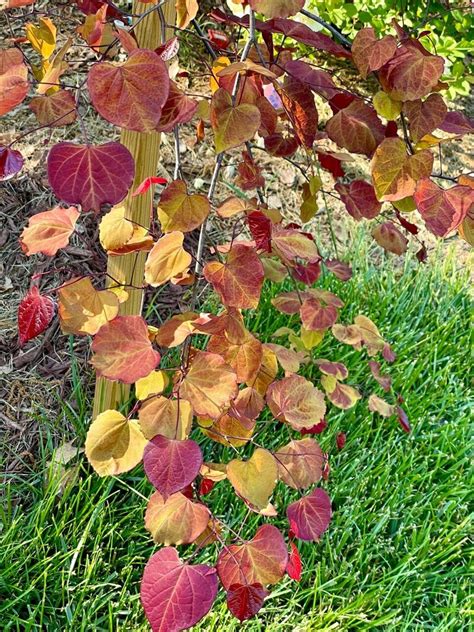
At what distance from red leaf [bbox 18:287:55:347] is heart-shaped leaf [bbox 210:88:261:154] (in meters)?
0.33

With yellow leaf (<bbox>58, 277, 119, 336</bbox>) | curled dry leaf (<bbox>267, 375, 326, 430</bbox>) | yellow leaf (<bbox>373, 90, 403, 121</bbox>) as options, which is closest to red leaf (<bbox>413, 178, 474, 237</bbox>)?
yellow leaf (<bbox>373, 90, 403, 121</bbox>)

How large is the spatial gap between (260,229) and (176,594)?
0.51 metres

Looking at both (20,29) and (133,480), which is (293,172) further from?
(133,480)

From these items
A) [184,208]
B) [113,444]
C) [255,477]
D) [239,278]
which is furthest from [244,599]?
[184,208]

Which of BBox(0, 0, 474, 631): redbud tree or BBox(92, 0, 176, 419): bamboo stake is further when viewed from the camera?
BBox(92, 0, 176, 419): bamboo stake

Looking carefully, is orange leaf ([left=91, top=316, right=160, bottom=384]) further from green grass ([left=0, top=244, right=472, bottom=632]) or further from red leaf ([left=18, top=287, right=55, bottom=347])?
green grass ([left=0, top=244, right=472, bottom=632])

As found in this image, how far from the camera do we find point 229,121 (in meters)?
0.92

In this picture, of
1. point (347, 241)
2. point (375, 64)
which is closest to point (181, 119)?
point (375, 64)

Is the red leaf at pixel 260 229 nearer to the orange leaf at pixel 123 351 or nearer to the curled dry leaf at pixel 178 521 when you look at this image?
the orange leaf at pixel 123 351

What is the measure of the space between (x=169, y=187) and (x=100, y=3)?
1.07 ft

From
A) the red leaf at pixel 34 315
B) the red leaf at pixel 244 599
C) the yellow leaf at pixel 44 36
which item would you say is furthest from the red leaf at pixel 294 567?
the yellow leaf at pixel 44 36

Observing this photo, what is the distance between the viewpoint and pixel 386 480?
1.70 meters

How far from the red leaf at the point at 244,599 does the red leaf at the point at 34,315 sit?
46cm

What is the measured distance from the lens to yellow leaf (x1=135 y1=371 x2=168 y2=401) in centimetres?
111
